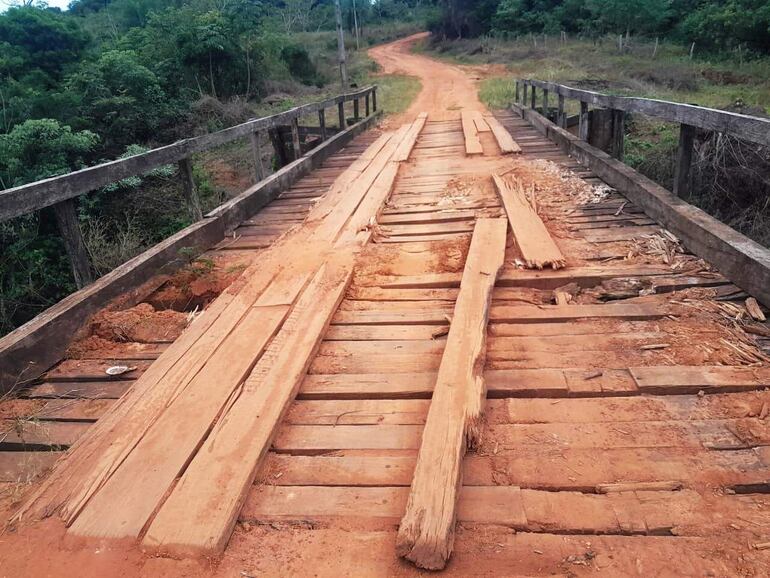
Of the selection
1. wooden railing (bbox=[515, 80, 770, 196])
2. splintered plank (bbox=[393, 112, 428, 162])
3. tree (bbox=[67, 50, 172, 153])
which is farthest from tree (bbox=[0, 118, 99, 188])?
wooden railing (bbox=[515, 80, 770, 196])

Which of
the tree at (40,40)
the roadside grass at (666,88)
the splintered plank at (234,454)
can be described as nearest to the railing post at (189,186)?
the splintered plank at (234,454)

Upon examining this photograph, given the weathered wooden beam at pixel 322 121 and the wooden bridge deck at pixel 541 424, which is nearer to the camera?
the wooden bridge deck at pixel 541 424

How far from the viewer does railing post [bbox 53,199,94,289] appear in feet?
11.7

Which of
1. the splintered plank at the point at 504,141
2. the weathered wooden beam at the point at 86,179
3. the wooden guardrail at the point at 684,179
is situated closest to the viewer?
the weathered wooden beam at the point at 86,179

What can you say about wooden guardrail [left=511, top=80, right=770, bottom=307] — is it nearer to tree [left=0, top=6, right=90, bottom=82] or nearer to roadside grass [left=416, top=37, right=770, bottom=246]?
roadside grass [left=416, top=37, right=770, bottom=246]

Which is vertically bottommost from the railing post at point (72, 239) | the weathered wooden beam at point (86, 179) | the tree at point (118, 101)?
the railing post at point (72, 239)

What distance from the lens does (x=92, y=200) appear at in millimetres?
10344

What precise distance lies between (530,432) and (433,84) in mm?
28788

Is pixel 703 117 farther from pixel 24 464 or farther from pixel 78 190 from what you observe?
pixel 24 464

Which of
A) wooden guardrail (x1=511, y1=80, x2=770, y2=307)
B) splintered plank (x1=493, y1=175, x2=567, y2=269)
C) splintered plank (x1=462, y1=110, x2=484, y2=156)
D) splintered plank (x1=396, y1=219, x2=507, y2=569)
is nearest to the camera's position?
splintered plank (x1=396, y1=219, x2=507, y2=569)

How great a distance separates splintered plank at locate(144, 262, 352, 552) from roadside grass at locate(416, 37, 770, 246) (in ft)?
13.2

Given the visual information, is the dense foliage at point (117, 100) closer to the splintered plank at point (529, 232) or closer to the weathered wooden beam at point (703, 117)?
the splintered plank at point (529, 232)

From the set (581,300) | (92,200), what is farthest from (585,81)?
(581,300)

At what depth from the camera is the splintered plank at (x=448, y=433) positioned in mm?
1753
